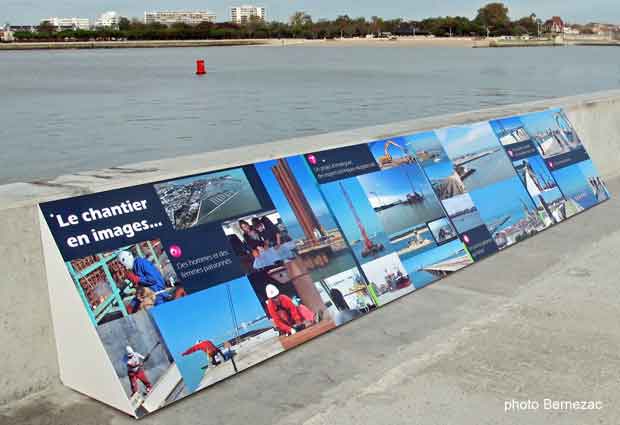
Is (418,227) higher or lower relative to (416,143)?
lower

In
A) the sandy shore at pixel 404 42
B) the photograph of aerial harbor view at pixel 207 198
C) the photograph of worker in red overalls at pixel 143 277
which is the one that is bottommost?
the sandy shore at pixel 404 42

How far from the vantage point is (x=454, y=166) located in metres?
7.60

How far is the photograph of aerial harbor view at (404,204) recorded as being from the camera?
6.48m

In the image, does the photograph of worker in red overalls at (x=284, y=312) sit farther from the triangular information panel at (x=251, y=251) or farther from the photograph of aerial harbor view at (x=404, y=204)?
the photograph of aerial harbor view at (x=404, y=204)

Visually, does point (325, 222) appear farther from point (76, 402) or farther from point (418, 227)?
point (76, 402)

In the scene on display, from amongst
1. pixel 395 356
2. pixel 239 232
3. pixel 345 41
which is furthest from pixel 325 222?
pixel 345 41

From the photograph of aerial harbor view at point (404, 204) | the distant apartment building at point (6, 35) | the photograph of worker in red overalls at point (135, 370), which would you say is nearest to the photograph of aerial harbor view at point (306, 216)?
the photograph of aerial harbor view at point (404, 204)

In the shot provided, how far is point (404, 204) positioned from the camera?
6.76m

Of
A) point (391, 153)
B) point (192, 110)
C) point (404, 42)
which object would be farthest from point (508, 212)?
point (404, 42)

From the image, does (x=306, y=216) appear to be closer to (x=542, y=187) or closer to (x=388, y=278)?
(x=388, y=278)

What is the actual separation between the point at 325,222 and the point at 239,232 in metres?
0.86

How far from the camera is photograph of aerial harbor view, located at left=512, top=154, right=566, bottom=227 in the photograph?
8.36m

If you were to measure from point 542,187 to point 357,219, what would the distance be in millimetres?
3136

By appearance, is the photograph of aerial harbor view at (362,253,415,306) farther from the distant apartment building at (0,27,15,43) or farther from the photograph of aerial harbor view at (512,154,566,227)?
the distant apartment building at (0,27,15,43)
